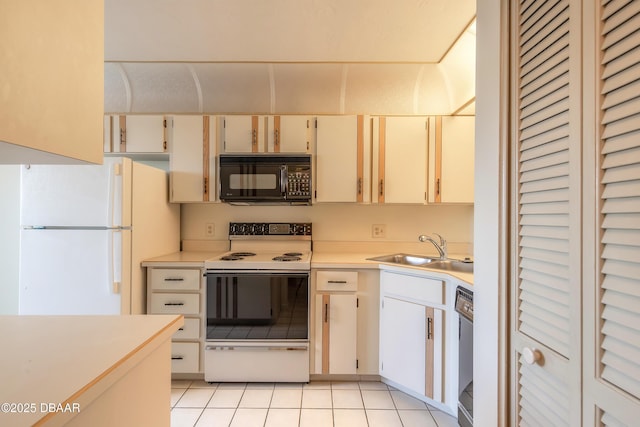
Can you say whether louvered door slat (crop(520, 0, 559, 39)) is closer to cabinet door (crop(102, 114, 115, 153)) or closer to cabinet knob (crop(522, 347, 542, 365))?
cabinet knob (crop(522, 347, 542, 365))

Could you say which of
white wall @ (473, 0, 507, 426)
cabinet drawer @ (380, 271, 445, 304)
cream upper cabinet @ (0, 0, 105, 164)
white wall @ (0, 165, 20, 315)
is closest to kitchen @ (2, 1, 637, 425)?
white wall @ (473, 0, 507, 426)

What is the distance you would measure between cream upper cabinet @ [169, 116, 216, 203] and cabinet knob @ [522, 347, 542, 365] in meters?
2.17

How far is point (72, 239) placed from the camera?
183 cm

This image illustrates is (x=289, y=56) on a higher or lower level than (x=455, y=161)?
higher

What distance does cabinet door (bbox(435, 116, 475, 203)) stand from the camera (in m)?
2.27

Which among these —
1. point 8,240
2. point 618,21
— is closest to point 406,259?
point 618,21

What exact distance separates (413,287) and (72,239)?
218cm

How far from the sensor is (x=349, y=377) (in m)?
2.13

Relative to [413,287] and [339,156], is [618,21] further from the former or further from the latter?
[339,156]

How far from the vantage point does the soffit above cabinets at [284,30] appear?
5.21 ft

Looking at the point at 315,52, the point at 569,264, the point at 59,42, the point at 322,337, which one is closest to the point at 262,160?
the point at 315,52

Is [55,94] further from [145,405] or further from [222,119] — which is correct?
[222,119]

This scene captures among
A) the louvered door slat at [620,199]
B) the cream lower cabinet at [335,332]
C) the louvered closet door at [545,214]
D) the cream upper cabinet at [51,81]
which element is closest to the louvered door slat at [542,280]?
the louvered closet door at [545,214]

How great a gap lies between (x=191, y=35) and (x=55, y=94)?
5.06 ft
